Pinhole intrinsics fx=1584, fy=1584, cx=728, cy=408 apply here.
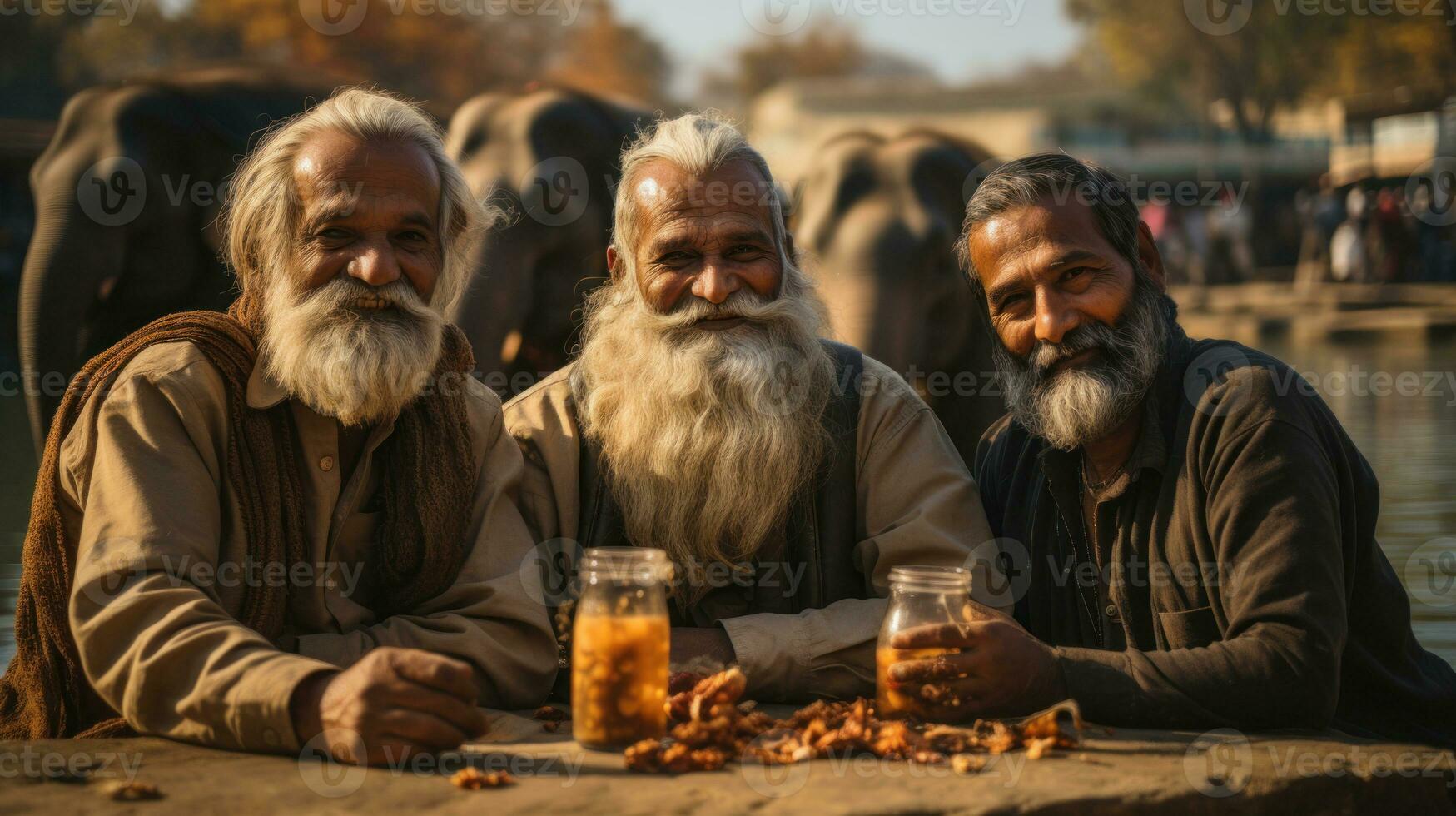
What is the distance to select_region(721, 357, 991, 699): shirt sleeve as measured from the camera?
3.16 metres

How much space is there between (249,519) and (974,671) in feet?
4.42

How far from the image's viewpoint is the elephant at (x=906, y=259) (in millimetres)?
7414

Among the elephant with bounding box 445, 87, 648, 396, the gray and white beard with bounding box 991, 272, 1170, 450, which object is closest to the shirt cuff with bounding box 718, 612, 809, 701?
the gray and white beard with bounding box 991, 272, 1170, 450

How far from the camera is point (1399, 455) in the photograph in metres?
10.2

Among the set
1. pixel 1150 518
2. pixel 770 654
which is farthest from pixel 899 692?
pixel 1150 518

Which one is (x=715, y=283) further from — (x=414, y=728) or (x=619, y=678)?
(x=414, y=728)

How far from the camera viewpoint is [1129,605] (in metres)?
3.22

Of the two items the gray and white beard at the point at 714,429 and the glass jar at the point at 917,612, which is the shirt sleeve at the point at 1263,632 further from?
the gray and white beard at the point at 714,429

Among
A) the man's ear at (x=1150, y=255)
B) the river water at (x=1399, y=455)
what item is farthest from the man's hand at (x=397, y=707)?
the river water at (x=1399, y=455)

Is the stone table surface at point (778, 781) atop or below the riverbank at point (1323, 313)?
below

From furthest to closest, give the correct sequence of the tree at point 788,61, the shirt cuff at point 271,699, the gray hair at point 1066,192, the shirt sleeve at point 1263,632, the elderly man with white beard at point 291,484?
the tree at point 788,61
the gray hair at point 1066,192
the shirt sleeve at point 1263,632
the elderly man with white beard at point 291,484
the shirt cuff at point 271,699

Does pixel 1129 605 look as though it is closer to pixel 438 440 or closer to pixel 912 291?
pixel 438 440

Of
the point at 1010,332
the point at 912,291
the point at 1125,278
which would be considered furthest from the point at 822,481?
the point at 912,291

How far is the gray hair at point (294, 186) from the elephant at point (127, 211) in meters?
3.33
